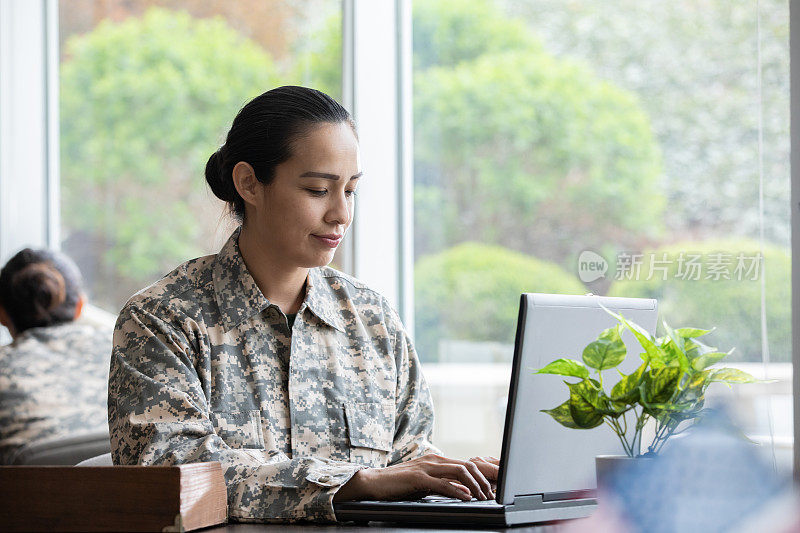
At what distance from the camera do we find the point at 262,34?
3279 mm

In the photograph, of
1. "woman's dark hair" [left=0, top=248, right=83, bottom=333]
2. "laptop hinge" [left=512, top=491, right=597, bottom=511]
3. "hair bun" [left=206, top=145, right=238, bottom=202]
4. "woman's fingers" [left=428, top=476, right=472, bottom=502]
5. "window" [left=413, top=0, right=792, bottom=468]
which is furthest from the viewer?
"woman's dark hair" [left=0, top=248, right=83, bottom=333]

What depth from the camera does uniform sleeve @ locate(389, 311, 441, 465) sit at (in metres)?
1.85

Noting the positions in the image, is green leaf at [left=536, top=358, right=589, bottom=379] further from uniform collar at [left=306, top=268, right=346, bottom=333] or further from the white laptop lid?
uniform collar at [left=306, top=268, right=346, bottom=333]

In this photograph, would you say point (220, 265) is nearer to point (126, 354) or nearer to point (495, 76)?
point (126, 354)

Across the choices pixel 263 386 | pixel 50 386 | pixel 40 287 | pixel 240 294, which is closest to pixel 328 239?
pixel 240 294

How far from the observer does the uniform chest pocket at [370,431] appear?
1761mm

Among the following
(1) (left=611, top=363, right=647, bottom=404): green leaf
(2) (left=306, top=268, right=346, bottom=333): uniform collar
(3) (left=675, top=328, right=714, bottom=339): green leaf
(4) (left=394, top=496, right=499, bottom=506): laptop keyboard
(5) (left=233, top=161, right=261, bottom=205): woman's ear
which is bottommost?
(4) (left=394, top=496, right=499, bottom=506): laptop keyboard

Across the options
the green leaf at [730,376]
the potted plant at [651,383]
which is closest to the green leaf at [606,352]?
the potted plant at [651,383]

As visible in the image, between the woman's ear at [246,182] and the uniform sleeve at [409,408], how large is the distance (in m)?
0.37

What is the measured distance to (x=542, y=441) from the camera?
1.25 meters

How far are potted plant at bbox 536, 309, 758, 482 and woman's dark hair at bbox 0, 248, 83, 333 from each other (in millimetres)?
2258

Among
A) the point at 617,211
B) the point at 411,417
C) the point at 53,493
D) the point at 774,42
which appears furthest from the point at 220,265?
the point at 774,42

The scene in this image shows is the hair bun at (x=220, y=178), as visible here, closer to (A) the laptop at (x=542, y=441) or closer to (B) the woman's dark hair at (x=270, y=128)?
(B) the woman's dark hair at (x=270, y=128)

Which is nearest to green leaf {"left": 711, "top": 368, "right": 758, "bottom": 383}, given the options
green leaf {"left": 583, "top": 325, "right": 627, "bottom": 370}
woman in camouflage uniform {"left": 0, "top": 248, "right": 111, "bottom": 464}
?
green leaf {"left": 583, "top": 325, "right": 627, "bottom": 370}
